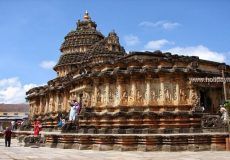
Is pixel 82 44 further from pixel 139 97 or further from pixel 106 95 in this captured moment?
pixel 139 97

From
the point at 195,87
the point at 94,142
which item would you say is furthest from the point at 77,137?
the point at 195,87

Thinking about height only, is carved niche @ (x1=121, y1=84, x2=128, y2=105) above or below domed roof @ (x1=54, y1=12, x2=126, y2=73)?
below

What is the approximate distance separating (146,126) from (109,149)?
735 centimetres

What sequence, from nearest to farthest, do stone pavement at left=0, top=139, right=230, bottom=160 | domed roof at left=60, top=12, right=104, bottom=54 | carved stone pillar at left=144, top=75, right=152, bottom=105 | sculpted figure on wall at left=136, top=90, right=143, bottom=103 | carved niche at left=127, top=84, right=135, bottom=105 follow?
stone pavement at left=0, top=139, right=230, bottom=160 < carved stone pillar at left=144, top=75, right=152, bottom=105 < sculpted figure on wall at left=136, top=90, right=143, bottom=103 < carved niche at left=127, top=84, right=135, bottom=105 < domed roof at left=60, top=12, right=104, bottom=54

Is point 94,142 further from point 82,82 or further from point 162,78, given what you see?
point 82,82

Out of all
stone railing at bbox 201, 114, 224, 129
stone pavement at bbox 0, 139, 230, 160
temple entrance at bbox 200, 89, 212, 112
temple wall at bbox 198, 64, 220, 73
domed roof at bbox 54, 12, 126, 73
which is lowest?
stone pavement at bbox 0, 139, 230, 160

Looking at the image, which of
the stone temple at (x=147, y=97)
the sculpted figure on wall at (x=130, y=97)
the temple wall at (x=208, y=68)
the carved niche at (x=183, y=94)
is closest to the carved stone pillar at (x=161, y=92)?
the stone temple at (x=147, y=97)

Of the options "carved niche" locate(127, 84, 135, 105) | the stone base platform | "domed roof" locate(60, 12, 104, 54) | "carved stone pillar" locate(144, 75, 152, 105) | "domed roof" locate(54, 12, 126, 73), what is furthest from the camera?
"domed roof" locate(60, 12, 104, 54)

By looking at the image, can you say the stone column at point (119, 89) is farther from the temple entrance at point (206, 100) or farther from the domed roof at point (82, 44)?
the domed roof at point (82, 44)

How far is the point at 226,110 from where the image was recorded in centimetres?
2109

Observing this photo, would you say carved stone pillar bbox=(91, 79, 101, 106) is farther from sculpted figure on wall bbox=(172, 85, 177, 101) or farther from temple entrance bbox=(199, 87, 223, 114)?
temple entrance bbox=(199, 87, 223, 114)

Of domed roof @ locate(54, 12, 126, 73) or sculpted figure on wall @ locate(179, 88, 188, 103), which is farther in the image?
domed roof @ locate(54, 12, 126, 73)

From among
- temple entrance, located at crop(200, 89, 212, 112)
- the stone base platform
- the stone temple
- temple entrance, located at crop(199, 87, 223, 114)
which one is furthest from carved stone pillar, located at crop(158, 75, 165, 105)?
the stone base platform

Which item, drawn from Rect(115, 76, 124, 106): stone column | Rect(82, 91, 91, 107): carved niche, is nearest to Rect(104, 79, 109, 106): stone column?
Rect(115, 76, 124, 106): stone column
